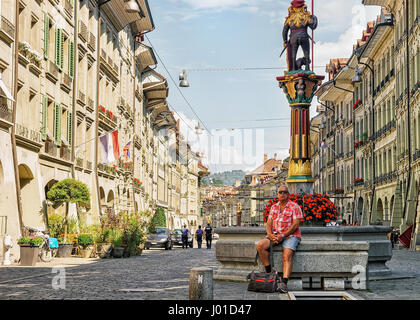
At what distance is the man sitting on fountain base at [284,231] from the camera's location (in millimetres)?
11664

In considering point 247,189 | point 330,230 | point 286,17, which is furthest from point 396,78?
point 247,189

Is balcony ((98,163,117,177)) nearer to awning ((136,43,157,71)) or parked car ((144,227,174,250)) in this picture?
parked car ((144,227,174,250))

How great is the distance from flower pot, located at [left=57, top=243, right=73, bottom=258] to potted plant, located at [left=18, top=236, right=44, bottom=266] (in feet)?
19.2

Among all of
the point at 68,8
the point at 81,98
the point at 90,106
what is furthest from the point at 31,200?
the point at 90,106

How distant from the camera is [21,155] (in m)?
25.5

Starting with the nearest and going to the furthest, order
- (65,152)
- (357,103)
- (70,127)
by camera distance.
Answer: (65,152)
(70,127)
(357,103)

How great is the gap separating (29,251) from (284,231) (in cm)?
1174

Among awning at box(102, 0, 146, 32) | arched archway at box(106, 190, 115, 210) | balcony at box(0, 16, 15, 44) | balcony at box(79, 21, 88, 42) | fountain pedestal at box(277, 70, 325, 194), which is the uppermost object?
awning at box(102, 0, 146, 32)

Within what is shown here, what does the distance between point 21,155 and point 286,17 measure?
472 inches

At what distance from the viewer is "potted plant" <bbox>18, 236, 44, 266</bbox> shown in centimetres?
2139

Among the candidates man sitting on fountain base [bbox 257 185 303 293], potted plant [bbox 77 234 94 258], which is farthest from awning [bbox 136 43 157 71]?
man sitting on fountain base [bbox 257 185 303 293]

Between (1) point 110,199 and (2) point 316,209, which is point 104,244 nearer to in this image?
(2) point 316,209

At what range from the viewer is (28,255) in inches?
843
